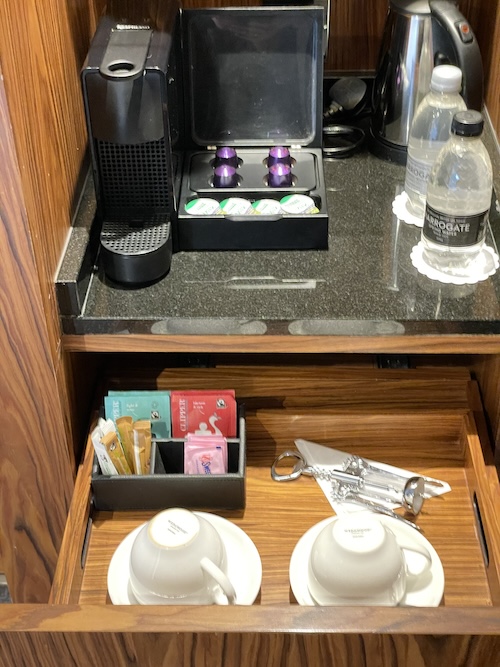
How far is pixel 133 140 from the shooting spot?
991mm

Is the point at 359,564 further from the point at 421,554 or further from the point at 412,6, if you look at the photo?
the point at 412,6

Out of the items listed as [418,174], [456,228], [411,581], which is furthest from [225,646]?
[418,174]

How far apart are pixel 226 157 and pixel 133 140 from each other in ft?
0.77

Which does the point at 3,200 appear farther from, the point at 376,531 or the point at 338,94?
the point at 338,94

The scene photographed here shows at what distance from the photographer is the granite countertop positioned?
1017 millimetres

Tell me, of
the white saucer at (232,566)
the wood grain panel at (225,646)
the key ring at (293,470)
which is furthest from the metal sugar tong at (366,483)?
the wood grain panel at (225,646)

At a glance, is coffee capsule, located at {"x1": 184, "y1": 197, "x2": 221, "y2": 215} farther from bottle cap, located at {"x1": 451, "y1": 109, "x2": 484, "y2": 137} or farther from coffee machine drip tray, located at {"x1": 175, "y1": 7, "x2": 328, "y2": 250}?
bottle cap, located at {"x1": 451, "y1": 109, "x2": 484, "y2": 137}

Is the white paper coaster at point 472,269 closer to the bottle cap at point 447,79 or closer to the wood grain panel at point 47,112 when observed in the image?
the bottle cap at point 447,79

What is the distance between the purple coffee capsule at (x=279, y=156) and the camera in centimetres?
119

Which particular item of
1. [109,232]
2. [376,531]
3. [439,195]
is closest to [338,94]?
[439,195]

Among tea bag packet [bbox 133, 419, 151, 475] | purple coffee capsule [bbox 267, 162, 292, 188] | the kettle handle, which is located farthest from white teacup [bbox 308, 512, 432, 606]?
the kettle handle

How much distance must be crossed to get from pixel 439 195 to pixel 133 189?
1.31 feet

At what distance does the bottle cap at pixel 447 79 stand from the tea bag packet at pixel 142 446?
22.8 inches

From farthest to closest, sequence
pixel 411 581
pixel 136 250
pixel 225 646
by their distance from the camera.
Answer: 1. pixel 136 250
2. pixel 411 581
3. pixel 225 646
